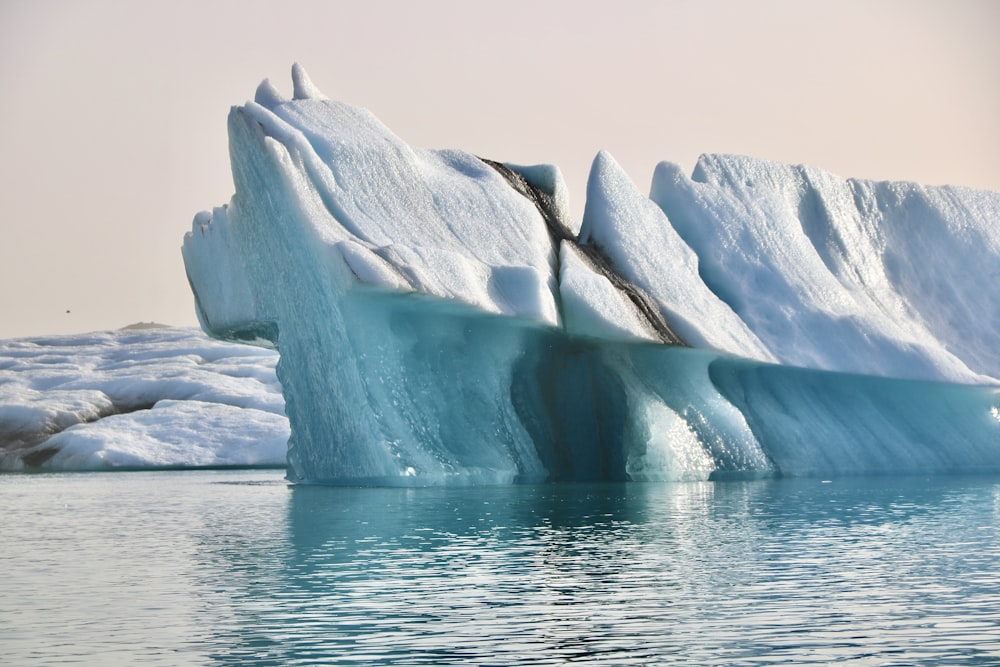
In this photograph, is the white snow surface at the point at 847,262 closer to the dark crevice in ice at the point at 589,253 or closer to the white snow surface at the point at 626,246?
the white snow surface at the point at 626,246

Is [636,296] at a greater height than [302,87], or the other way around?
[302,87]

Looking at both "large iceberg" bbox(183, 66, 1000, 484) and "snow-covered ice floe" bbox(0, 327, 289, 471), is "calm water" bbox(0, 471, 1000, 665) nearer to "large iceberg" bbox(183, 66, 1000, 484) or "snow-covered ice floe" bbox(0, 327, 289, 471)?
"large iceberg" bbox(183, 66, 1000, 484)

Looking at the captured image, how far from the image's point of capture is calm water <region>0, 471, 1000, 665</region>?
18.8 feet

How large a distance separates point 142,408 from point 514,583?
2586 cm

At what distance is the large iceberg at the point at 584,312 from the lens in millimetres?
14766

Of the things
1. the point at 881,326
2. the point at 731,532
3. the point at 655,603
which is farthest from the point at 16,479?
the point at 655,603

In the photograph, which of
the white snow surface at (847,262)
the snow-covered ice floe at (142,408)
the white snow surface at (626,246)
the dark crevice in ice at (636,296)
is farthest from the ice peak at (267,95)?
the snow-covered ice floe at (142,408)

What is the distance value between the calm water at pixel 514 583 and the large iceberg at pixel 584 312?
7.22 ft

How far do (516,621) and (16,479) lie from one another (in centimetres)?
→ 1826

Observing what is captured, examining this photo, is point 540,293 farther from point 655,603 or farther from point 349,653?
point 349,653

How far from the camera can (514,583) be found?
7531 millimetres

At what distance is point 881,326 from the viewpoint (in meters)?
17.1

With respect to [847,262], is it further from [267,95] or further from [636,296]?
[267,95]

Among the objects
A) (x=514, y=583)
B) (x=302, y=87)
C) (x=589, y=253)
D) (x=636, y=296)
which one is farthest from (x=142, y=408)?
(x=514, y=583)
